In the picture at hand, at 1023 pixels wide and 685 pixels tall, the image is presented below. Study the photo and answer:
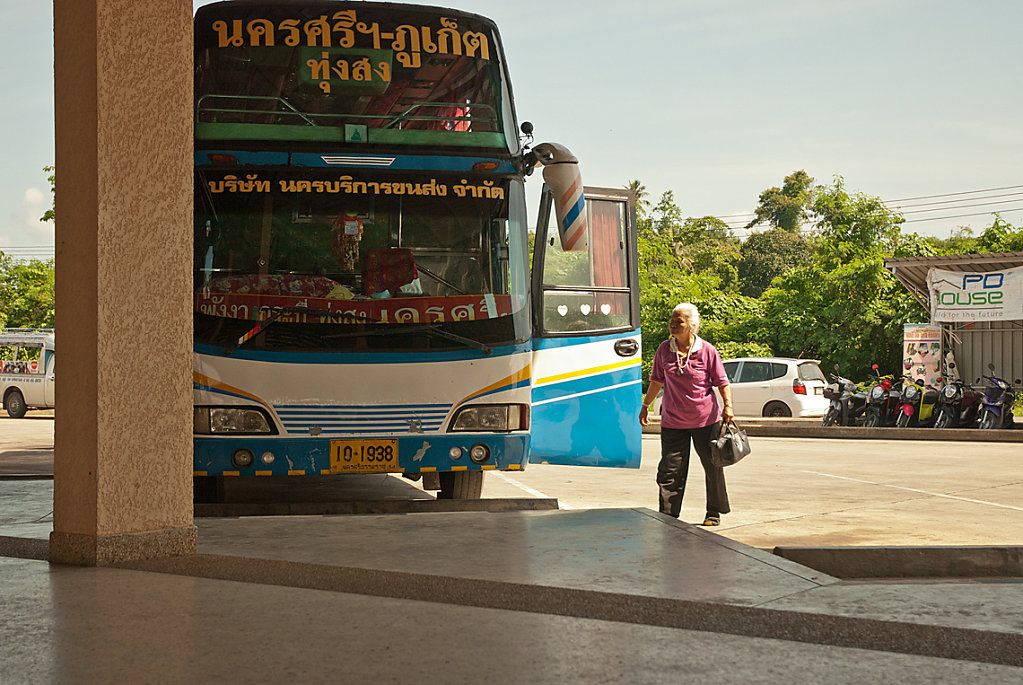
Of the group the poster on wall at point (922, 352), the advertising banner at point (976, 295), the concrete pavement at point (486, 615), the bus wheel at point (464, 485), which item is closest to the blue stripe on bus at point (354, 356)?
the bus wheel at point (464, 485)

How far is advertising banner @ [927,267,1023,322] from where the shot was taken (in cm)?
2266

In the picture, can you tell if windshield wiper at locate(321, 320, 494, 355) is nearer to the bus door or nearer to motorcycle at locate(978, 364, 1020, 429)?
the bus door

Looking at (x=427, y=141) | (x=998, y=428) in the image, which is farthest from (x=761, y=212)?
(x=427, y=141)

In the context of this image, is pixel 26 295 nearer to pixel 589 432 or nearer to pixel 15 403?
pixel 15 403

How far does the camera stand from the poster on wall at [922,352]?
79.2ft

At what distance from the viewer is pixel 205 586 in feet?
16.7

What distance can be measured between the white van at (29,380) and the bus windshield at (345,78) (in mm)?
24430

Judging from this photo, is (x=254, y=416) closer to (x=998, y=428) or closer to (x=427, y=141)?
(x=427, y=141)

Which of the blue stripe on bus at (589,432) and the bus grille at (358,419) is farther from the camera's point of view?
the blue stripe on bus at (589,432)

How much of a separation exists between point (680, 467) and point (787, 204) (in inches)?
2483

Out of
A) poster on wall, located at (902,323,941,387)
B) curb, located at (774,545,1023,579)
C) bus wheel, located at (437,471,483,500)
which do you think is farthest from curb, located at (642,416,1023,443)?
curb, located at (774,545,1023,579)

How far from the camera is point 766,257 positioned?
191 feet

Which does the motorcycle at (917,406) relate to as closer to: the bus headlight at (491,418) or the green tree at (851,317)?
the green tree at (851,317)

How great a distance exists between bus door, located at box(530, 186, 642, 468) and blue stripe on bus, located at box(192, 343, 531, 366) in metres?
0.73
